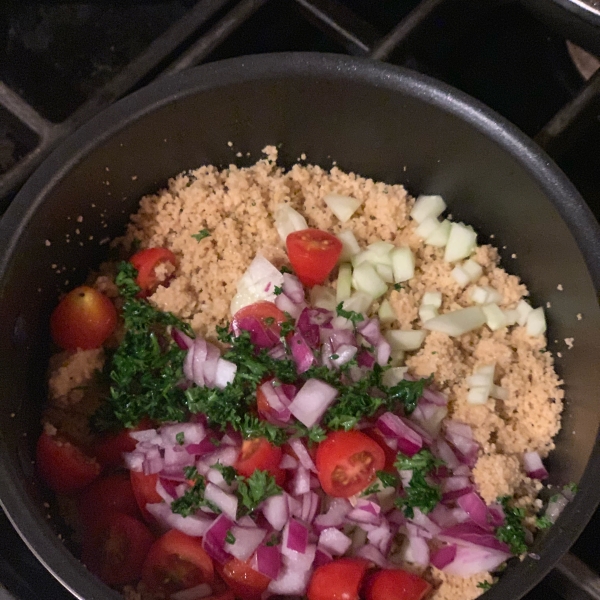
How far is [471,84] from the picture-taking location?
1.55 metres

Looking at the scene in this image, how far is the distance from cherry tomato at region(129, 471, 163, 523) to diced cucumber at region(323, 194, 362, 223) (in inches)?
25.5

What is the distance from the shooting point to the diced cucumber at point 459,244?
52.7 inches

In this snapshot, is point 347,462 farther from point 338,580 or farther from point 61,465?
point 61,465

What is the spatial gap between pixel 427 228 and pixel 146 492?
2.55ft

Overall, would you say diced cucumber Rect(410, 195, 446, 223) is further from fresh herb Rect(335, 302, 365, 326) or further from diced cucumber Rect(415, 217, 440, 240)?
fresh herb Rect(335, 302, 365, 326)

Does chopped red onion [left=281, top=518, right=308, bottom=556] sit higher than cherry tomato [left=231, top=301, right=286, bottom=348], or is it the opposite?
cherry tomato [left=231, top=301, right=286, bottom=348]

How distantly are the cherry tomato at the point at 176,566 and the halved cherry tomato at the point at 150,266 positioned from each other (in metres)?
0.49

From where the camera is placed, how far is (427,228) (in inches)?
53.6

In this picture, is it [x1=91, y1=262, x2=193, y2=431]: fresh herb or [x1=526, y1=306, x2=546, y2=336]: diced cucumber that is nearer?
[x1=91, y1=262, x2=193, y2=431]: fresh herb

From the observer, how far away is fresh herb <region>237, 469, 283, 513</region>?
3.55 feet

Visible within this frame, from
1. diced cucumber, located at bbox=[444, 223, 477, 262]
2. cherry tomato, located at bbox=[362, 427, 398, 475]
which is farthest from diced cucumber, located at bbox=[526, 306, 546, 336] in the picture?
cherry tomato, located at bbox=[362, 427, 398, 475]

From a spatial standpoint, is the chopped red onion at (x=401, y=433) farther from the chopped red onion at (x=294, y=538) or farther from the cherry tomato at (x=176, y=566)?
the cherry tomato at (x=176, y=566)

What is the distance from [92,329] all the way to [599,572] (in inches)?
40.4

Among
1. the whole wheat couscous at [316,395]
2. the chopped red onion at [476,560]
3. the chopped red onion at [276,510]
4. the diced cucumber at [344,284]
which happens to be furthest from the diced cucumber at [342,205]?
the chopped red onion at [476,560]
